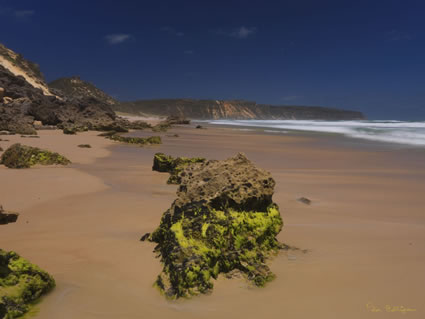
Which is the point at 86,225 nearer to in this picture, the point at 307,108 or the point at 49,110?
the point at 49,110

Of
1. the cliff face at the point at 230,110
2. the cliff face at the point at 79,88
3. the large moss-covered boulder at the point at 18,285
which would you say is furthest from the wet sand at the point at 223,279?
the cliff face at the point at 230,110

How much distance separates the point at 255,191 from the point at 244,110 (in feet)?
487

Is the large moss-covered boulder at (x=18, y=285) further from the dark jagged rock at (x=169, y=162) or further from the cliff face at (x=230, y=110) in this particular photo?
the cliff face at (x=230, y=110)

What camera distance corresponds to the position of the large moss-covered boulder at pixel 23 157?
603 centimetres

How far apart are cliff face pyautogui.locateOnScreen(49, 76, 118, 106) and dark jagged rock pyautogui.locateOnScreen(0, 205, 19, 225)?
84.9 meters

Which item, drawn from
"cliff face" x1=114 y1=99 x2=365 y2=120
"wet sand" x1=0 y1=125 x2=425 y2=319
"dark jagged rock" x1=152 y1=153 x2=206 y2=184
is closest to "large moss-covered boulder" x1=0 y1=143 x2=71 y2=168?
"wet sand" x1=0 y1=125 x2=425 y2=319

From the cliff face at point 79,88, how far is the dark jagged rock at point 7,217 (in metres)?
84.9

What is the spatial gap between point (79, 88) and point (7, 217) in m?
90.3

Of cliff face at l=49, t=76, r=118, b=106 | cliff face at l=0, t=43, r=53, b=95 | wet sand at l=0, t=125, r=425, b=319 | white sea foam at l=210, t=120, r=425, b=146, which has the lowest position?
wet sand at l=0, t=125, r=425, b=319

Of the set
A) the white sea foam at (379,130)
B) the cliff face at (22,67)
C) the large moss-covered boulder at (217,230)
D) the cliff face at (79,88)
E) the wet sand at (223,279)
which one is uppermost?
the cliff face at (79,88)

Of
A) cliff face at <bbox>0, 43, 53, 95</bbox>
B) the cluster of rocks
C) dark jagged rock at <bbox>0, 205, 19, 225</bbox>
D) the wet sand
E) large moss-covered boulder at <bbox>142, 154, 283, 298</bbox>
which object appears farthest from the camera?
cliff face at <bbox>0, 43, 53, 95</bbox>

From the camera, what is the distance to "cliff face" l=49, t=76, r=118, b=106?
277 ft

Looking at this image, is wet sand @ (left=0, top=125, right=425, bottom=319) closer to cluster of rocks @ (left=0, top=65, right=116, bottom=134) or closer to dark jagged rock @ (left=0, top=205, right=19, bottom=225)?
dark jagged rock @ (left=0, top=205, right=19, bottom=225)

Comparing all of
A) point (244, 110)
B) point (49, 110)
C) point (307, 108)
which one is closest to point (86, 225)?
point (49, 110)
